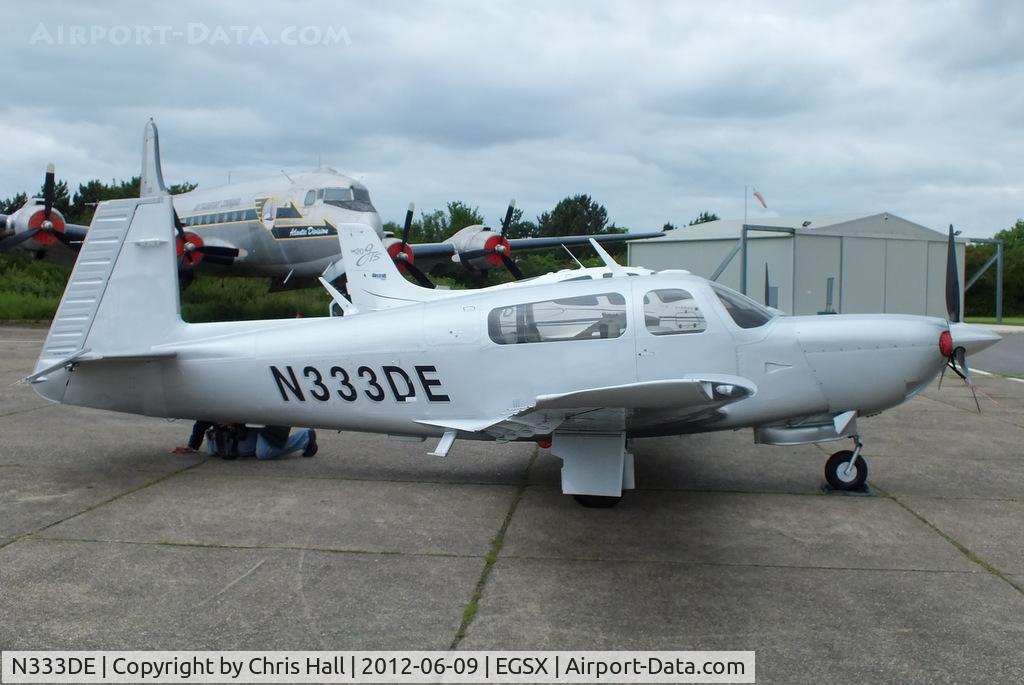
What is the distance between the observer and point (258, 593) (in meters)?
4.98

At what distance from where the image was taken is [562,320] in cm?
694

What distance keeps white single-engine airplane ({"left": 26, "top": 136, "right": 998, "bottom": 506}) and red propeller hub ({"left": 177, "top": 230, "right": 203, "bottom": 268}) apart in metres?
17.4

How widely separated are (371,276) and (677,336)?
9.78m

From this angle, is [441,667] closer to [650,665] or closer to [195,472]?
[650,665]

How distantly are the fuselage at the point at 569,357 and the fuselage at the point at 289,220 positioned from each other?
16.4 m

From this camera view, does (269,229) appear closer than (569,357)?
No

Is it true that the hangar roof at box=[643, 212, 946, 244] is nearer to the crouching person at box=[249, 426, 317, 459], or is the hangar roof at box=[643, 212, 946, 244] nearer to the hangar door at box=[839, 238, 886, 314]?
the hangar door at box=[839, 238, 886, 314]

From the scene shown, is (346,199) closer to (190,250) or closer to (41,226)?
(190,250)

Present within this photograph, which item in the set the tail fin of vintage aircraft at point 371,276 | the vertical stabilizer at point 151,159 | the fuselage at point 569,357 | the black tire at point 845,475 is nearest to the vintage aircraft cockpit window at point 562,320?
the fuselage at point 569,357

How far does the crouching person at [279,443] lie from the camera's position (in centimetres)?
875

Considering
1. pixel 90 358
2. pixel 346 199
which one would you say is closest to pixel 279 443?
pixel 90 358

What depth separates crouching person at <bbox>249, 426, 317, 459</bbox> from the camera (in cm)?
875

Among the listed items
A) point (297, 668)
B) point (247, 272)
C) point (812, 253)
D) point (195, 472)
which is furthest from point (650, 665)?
point (247, 272)

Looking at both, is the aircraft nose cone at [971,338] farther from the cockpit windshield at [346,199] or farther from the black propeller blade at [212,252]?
the black propeller blade at [212,252]
